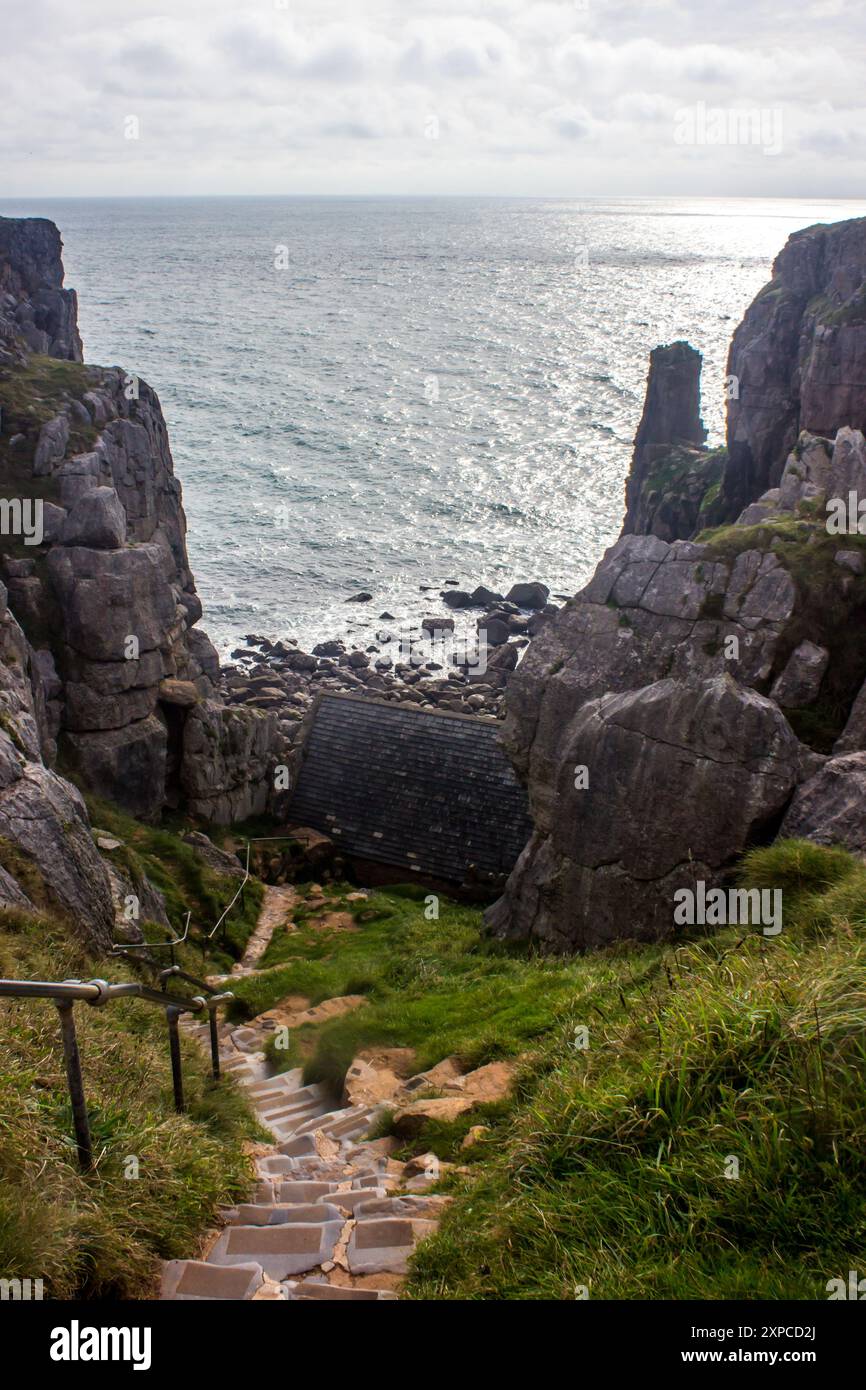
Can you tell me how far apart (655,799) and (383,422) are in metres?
101

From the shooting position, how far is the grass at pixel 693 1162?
21.4ft

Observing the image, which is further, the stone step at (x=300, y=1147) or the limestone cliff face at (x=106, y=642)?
the limestone cliff face at (x=106, y=642)

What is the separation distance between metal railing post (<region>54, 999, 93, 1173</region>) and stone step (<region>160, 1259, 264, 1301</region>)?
0.94 metres

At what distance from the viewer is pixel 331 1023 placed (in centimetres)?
1598

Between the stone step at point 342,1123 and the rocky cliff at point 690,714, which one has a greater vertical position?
the rocky cliff at point 690,714

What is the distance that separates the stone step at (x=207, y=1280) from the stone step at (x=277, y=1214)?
101 cm

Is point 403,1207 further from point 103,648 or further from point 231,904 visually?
point 103,648

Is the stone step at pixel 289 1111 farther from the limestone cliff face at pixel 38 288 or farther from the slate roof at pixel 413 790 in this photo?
the limestone cliff face at pixel 38 288

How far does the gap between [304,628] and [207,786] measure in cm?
3125

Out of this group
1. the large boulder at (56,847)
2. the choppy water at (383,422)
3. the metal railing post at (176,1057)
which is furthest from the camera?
the choppy water at (383,422)

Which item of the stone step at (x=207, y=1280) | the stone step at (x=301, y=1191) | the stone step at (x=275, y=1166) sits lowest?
the stone step at (x=275, y=1166)

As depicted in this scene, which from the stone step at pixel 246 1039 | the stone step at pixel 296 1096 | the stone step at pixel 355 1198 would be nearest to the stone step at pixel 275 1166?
the stone step at pixel 355 1198

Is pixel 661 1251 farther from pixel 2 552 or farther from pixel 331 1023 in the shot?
pixel 2 552

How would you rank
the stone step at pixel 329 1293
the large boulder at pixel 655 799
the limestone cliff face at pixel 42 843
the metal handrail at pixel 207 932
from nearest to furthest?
the stone step at pixel 329 1293 → the limestone cliff face at pixel 42 843 → the large boulder at pixel 655 799 → the metal handrail at pixel 207 932
